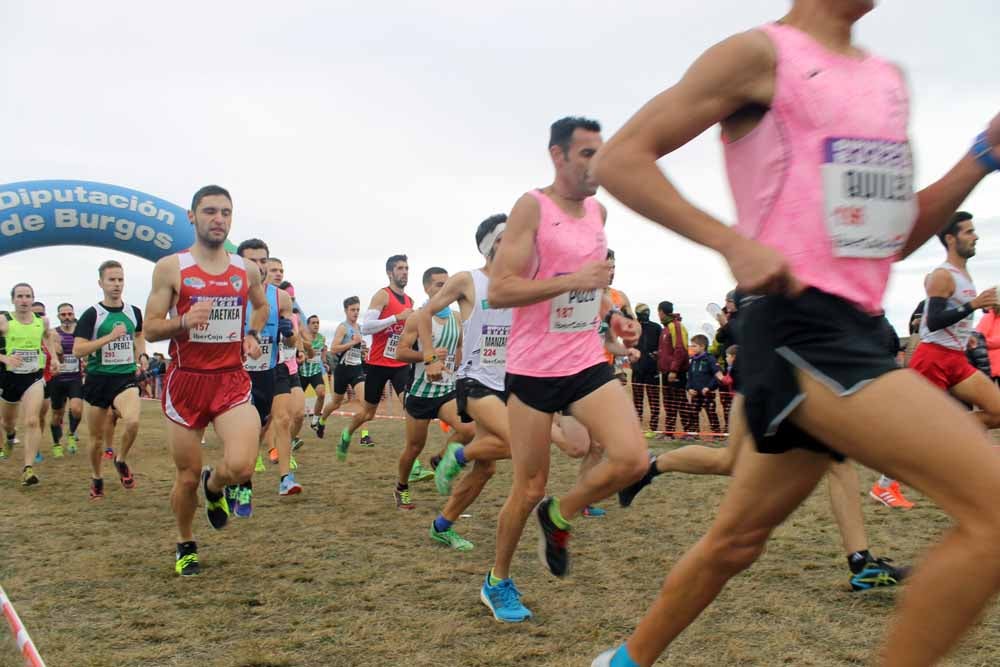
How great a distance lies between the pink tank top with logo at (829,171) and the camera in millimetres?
1910

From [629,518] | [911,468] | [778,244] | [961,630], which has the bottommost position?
[629,518]

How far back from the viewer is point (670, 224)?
1920 millimetres

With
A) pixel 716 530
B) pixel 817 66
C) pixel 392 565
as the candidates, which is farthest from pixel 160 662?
pixel 817 66

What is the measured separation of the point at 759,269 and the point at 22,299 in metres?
11.9

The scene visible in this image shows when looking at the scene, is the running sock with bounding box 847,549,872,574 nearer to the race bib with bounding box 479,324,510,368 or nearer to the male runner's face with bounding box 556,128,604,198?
the male runner's face with bounding box 556,128,604,198

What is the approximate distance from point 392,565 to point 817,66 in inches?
163

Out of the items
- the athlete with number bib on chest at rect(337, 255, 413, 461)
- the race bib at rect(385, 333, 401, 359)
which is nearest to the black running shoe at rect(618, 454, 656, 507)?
the athlete with number bib on chest at rect(337, 255, 413, 461)

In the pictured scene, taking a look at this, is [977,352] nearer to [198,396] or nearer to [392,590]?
[392,590]

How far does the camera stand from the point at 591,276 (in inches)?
144

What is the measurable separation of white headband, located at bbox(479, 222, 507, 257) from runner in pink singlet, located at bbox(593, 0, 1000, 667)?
372 cm

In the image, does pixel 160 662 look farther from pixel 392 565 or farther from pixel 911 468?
pixel 911 468

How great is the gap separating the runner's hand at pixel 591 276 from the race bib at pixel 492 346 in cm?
223

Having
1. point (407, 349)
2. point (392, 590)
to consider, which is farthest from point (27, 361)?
point (392, 590)

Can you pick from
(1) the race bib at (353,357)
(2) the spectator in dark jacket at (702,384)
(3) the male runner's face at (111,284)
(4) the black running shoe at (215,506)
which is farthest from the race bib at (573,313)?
(1) the race bib at (353,357)
